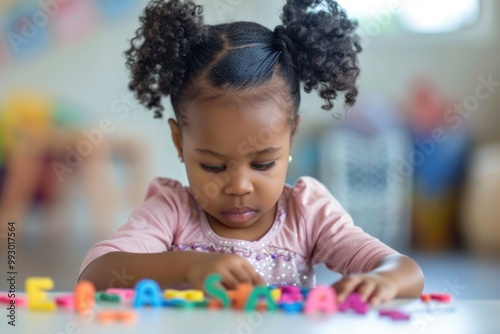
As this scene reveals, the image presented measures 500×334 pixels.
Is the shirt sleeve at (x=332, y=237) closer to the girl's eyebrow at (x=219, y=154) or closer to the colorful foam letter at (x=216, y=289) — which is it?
the girl's eyebrow at (x=219, y=154)

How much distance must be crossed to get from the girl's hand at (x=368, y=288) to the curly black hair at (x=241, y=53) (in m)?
0.39

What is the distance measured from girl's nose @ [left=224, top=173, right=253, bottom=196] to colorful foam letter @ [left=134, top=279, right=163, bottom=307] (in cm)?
30

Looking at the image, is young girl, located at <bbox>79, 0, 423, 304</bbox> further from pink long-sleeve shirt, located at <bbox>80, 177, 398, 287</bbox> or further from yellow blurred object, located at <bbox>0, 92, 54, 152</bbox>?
yellow blurred object, located at <bbox>0, 92, 54, 152</bbox>

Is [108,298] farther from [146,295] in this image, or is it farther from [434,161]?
[434,161]

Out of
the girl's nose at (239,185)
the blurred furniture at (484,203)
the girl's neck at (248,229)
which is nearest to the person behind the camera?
the girl's nose at (239,185)

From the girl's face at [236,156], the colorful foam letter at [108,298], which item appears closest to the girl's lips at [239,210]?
the girl's face at [236,156]

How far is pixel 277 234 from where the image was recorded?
3.95 ft

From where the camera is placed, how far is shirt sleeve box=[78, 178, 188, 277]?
108cm

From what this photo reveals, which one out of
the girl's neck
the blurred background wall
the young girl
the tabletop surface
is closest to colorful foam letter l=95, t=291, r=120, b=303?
the tabletop surface

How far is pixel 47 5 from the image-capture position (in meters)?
3.95

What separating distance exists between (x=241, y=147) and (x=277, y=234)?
0.63ft

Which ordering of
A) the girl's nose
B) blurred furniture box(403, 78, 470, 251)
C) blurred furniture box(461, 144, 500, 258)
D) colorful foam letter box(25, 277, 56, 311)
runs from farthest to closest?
blurred furniture box(403, 78, 470, 251)
blurred furniture box(461, 144, 500, 258)
the girl's nose
colorful foam letter box(25, 277, 56, 311)

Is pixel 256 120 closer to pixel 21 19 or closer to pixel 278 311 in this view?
pixel 278 311

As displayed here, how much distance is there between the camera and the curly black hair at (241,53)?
A: 1.16 meters
